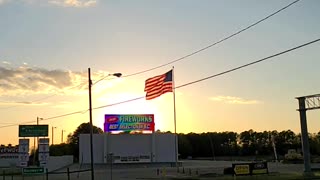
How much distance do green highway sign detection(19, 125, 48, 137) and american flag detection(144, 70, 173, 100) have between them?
12.1 meters

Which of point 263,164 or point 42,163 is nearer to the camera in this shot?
point 42,163

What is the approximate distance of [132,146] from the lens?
318ft

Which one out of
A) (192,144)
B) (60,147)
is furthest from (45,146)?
(192,144)

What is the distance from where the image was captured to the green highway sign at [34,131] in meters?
55.4

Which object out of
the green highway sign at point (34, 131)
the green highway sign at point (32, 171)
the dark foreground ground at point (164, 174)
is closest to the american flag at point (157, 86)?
the dark foreground ground at point (164, 174)

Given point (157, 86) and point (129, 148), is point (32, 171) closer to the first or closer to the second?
point (157, 86)

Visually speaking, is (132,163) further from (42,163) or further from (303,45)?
(303,45)

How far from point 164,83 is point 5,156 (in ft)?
306

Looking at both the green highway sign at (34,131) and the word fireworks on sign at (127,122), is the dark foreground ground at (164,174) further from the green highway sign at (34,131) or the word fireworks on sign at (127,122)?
the word fireworks on sign at (127,122)

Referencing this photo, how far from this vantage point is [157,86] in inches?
2323

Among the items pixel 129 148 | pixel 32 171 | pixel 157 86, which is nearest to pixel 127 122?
pixel 129 148

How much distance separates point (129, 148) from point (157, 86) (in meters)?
39.6

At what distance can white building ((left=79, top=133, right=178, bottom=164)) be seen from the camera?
315 feet

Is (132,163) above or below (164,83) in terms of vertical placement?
below
